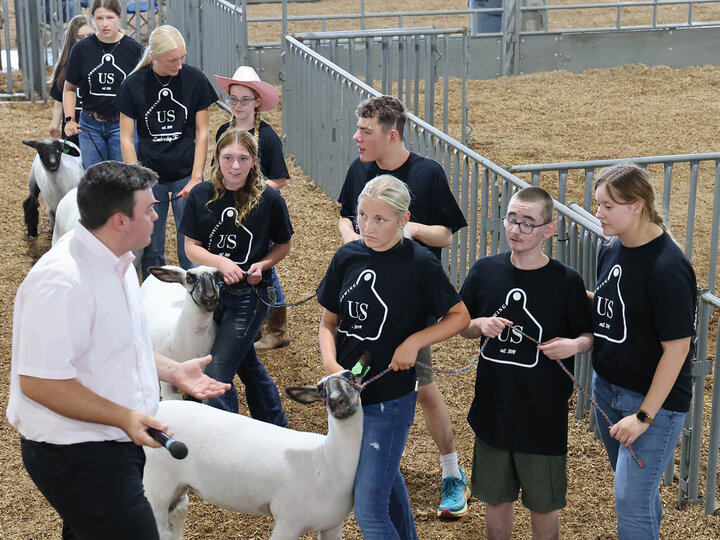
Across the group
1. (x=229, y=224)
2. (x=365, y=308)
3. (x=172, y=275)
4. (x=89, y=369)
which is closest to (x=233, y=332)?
(x=172, y=275)

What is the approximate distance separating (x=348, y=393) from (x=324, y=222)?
218 inches

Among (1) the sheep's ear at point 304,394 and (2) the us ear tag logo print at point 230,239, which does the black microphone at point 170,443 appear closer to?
(1) the sheep's ear at point 304,394

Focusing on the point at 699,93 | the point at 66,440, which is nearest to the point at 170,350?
the point at 66,440

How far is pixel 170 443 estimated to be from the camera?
311cm

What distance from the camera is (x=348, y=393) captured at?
3910 mm

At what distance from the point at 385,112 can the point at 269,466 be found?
178 centimetres

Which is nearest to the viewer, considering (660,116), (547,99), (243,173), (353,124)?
(243,173)

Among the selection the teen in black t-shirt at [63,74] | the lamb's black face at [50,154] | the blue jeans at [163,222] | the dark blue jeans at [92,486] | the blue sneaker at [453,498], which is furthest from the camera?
the teen in black t-shirt at [63,74]

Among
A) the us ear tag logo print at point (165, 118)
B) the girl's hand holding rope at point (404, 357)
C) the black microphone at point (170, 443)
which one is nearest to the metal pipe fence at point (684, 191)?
the girl's hand holding rope at point (404, 357)

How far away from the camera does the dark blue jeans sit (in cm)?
317

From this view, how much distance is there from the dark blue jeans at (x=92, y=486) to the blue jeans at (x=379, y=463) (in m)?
1.02

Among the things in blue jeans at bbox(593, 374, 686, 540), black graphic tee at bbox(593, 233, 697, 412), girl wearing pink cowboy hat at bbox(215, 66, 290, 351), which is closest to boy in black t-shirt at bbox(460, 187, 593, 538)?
black graphic tee at bbox(593, 233, 697, 412)

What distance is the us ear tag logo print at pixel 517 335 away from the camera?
4113mm

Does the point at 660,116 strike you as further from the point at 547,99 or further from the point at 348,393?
the point at 348,393
